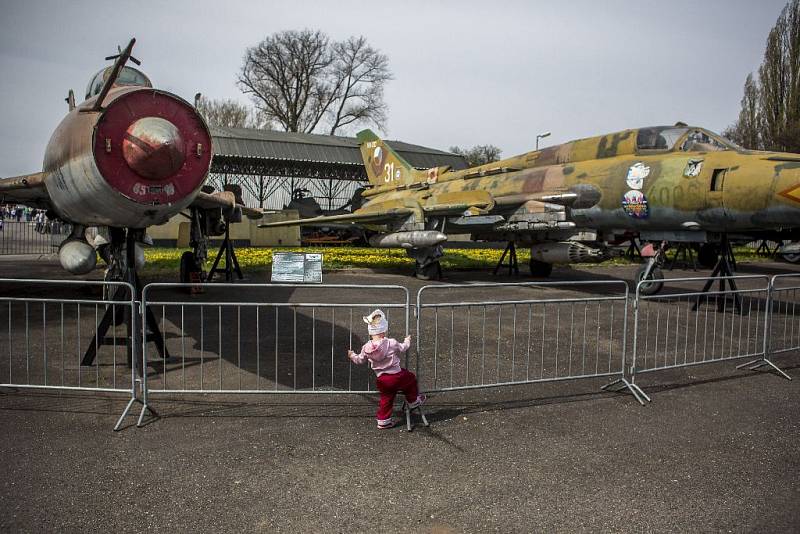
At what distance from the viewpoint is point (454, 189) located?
1664cm

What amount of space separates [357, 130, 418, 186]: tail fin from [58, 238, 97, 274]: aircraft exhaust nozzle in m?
13.5

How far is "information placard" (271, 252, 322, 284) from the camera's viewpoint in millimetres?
6516

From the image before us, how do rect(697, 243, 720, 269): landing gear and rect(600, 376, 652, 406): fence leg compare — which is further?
rect(697, 243, 720, 269): landing gear

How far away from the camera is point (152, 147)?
486 cm

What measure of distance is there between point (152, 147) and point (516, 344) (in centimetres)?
517

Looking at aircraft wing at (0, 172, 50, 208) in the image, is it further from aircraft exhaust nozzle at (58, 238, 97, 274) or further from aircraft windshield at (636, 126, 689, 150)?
aircraft windshield at (636, 126, 689, 150)

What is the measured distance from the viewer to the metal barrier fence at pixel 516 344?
219 inches

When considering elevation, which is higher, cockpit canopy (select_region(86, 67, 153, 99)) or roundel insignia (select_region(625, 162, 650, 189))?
cockpit canopy (select_region(86, 67, 153, 99))

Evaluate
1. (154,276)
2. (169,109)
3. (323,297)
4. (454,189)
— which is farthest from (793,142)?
(169,109)

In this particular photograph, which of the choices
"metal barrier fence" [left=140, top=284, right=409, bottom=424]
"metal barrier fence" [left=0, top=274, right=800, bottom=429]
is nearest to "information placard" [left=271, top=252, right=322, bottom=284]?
"metal barrier fence" [left=140, top=284, right=409, bottom=424]

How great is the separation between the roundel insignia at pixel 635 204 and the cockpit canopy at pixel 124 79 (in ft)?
29.9

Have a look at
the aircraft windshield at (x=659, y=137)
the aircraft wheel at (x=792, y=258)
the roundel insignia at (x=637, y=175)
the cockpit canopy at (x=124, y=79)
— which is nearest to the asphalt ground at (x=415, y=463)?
the cockpit canopy at (x=124, y=79)

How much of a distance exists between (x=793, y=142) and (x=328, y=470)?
39217 millimetres

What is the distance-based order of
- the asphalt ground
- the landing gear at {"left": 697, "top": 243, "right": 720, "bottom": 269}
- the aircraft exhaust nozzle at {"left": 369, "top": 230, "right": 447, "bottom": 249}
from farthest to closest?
the landing gear at {"left": 697, "top": 243, "right": 720, "bottom": 269} < the aircraft exhaust nozzle at {"left": 369, "top": 230, "right": 447, "bottom": 249} < the asphalt ground
